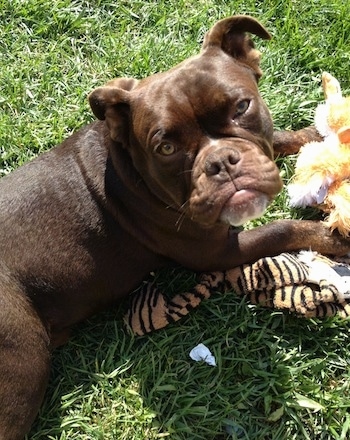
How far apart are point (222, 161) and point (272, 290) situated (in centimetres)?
118

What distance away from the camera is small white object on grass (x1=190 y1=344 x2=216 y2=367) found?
4.60 meters

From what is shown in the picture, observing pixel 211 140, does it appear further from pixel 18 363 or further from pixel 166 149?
pixel 18 363

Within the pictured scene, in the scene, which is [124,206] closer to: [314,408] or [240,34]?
[240,34]

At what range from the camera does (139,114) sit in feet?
13.5

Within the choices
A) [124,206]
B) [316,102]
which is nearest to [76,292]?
[124,206]

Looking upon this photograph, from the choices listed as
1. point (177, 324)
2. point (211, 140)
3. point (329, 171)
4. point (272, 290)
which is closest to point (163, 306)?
point (177, 324)

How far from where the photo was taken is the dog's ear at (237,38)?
4.22m

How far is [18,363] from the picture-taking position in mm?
4285

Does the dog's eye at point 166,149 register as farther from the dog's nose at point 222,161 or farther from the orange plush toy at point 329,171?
the orange plush toy at point 329,171

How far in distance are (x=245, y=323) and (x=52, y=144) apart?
2.11 metres

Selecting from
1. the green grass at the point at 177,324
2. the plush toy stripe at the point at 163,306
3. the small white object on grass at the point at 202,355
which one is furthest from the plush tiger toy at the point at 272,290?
the small white object on grass at the point at 202,355

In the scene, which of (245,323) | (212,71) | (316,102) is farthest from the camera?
(316,102)

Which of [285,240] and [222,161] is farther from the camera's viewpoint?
[285,240]

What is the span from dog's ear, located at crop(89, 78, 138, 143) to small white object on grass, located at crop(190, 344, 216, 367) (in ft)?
4.73
